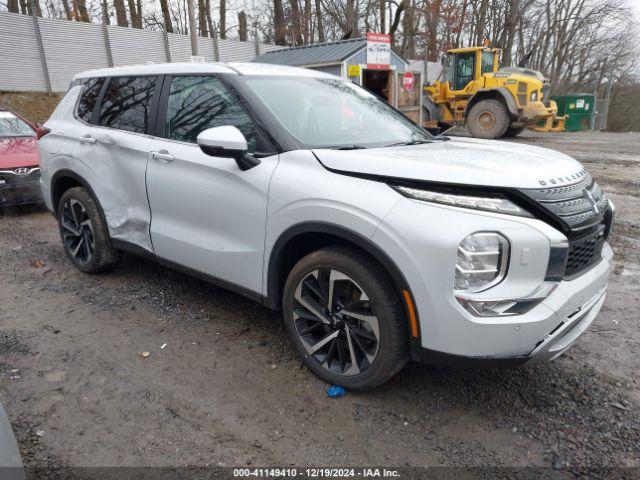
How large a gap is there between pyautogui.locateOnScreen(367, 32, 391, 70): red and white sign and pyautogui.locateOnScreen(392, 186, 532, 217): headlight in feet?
49.5

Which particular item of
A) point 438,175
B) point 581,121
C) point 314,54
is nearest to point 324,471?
point 438,175

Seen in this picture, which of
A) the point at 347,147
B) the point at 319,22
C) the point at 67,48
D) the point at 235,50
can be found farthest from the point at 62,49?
the point at 347,147

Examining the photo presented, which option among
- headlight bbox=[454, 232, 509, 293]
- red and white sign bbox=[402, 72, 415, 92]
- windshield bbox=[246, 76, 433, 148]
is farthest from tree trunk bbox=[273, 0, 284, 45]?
headlight bbox=[454, 232, 509, 293]

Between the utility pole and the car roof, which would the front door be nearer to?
the car roof

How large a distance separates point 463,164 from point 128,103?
2823 millimetres

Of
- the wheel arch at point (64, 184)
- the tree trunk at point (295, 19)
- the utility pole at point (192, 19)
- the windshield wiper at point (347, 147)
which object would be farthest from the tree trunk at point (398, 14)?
the windshield wiper at point (347, 147)

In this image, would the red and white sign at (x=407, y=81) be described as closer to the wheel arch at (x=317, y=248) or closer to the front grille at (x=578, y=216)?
the front grille at (x=578, y=216)

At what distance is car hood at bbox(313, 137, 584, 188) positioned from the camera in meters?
2.30

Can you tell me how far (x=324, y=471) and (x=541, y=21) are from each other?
4010 centimetres

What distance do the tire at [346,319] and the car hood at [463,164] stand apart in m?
0.48

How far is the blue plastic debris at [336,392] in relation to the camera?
2.74m

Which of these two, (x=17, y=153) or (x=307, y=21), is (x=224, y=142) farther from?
(x=307, y=21)

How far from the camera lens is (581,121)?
2219cm

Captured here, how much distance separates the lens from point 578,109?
72.1 feet
